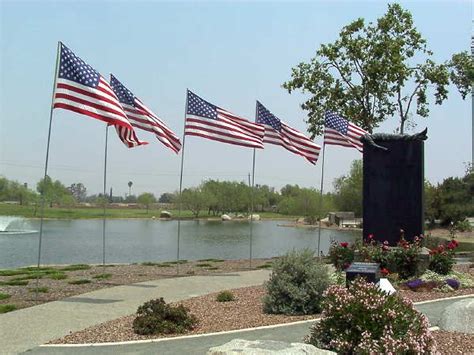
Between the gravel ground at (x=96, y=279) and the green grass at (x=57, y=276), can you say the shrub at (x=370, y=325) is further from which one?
the green grass at (x=57, y=276)

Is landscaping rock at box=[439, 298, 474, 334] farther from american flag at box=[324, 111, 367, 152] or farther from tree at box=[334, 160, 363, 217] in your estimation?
tree at box=[334, 160, 363, 217]

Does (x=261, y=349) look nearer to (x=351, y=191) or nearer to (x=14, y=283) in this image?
(x=14, y=283)

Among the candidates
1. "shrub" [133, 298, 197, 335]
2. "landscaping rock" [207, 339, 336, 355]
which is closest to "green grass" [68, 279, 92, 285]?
"shrub" [133, 298, 197, 335]

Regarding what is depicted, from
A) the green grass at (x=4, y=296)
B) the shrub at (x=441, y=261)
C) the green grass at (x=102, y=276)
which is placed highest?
the shrub at (x=441, y=261)

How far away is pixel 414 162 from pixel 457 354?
8491mm

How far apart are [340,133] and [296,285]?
9.06m

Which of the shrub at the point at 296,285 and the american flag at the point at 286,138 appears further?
the american flag at the point at 286,138

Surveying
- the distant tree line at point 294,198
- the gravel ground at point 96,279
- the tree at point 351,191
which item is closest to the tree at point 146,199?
the distant tree line at point 294,198

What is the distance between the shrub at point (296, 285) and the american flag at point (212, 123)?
6.86 metres

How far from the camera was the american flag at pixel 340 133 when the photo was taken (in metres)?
18.8

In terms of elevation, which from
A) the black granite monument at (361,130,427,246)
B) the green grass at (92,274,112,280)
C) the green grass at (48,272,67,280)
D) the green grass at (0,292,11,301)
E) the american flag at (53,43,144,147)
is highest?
the american flag at (53,43,144,147)

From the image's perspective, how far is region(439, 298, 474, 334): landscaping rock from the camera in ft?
27.0

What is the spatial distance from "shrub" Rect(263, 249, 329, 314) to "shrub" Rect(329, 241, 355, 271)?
311 centimetres

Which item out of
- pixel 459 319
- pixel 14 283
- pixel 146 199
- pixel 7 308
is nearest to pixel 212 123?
pixel 14 283
